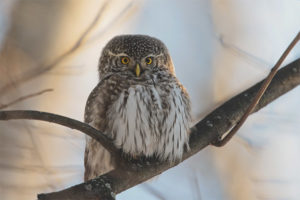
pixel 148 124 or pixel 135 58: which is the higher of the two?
pixel 135 58

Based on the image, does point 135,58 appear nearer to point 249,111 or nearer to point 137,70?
point 137,70

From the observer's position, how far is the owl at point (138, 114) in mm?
3912

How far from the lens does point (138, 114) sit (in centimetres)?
393

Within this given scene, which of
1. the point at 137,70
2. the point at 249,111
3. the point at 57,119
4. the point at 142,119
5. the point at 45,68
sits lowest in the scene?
the point at 249,111

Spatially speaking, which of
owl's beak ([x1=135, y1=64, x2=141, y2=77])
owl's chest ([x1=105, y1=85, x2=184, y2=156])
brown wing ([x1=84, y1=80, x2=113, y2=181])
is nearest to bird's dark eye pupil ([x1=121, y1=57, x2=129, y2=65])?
owl's beak ([x1=135, y1=64, x2=141, y2=77])

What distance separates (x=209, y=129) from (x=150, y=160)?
0.49 meters

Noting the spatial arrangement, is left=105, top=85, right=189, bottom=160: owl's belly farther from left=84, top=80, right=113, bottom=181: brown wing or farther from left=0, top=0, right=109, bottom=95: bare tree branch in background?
left=0, top=0, right=109, bottom=95: bare tree branch in background

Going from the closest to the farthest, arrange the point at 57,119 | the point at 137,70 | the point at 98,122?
the point at 57,119 < the point at 98,122 < the point at 137,70

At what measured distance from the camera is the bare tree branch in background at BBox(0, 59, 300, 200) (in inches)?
118

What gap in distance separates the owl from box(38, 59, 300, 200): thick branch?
0.34ft

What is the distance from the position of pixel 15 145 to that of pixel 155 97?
149 centimetres

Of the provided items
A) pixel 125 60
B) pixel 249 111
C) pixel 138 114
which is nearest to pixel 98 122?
pixel 138 114

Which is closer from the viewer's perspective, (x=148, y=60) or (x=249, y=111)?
(x=249, y=111)

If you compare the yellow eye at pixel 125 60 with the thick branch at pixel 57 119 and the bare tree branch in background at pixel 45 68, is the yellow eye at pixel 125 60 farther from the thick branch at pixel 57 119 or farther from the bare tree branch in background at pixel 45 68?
the thick branch at pixel 57 119
